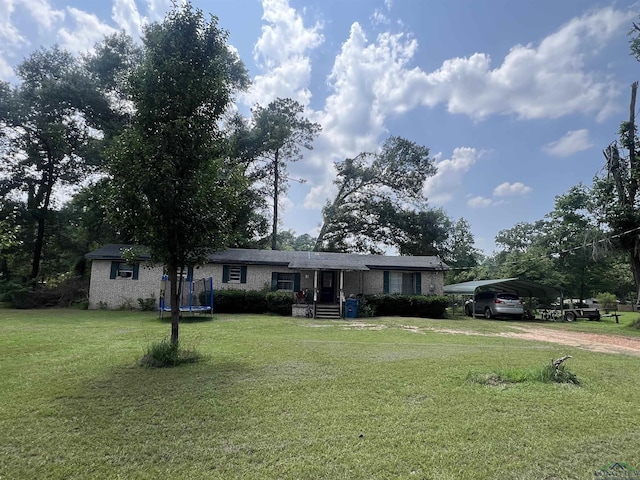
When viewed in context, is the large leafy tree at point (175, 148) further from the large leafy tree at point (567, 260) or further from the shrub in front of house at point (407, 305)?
the large leafy tree at point (567, 260)

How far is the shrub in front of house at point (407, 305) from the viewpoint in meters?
17.9

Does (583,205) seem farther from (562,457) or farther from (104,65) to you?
(104,65)

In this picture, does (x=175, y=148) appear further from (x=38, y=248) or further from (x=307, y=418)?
(x=38, y=248)

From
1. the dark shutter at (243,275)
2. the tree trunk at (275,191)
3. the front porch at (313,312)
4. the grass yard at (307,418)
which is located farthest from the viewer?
the tree trunk at (275,191)

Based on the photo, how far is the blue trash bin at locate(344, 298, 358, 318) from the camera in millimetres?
16766

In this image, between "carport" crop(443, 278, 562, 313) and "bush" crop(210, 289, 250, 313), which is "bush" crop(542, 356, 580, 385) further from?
"carport" crop(443, 278, 562, 313)

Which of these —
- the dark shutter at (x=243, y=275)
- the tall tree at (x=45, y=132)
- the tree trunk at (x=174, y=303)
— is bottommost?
the tree trunk at (x=174, y=303)

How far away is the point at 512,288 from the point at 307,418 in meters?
21.7

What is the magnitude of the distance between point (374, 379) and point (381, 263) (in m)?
15.1

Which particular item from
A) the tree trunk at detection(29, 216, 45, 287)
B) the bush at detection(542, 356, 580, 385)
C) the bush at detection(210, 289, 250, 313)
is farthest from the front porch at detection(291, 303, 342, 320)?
A: the tree trunk at detection(29, 216, 45, 287)

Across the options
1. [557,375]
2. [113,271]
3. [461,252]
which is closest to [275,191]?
[113,271]

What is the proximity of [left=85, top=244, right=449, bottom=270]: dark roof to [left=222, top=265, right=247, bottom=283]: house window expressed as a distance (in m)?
0.34

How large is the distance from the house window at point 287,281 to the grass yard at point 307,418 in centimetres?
1196

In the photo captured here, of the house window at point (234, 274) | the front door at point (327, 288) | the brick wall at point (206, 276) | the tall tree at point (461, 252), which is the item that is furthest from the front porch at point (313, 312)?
the tall tree at point (461, 252)
